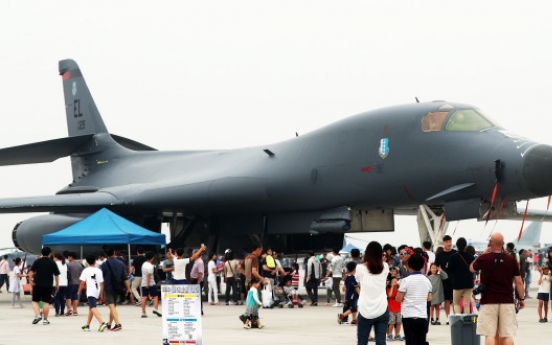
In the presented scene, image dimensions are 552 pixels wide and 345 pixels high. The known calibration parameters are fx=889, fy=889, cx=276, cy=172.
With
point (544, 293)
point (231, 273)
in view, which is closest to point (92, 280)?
point (231, 273)

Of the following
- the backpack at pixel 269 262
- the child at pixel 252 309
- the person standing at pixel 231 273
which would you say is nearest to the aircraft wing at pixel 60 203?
the person standing at pixel 231 273

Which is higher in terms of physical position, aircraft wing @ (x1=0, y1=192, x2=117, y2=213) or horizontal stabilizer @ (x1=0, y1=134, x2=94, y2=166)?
horizontal stabilizer @ (x1=0, y1=134, x2=94, y2=166)

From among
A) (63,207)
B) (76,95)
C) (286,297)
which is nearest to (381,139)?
(286,297)

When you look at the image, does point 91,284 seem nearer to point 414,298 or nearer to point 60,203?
point 414,298

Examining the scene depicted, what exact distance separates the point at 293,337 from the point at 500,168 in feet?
23.5

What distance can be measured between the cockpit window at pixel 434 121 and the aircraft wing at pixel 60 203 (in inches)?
395

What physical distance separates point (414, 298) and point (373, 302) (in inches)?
23.9

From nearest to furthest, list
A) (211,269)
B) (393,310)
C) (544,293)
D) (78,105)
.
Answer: (393,310), (544,293), (211,269), (78,105)

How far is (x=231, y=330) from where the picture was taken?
47.8 feet

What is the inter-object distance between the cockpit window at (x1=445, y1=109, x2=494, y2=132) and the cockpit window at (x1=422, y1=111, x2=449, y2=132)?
17 centimetres

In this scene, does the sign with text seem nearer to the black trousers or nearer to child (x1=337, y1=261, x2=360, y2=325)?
the black trousers

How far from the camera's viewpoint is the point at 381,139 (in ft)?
66.2

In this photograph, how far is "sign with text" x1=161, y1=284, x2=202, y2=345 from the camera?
1007cm

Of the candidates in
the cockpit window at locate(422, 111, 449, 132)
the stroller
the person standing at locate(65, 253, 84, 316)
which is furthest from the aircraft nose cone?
the person standing at locate(65, 253, 84, 316)
